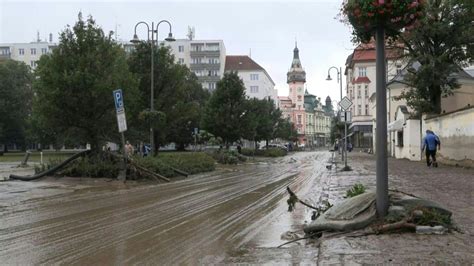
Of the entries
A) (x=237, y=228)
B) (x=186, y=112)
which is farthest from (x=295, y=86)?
(x=237, y=228)

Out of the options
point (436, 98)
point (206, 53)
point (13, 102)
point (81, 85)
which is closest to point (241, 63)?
point (206, 53)

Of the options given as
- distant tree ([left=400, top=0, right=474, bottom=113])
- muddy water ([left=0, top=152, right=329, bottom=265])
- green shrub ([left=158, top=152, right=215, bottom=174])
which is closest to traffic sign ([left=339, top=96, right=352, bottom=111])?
distant tree ([left=400, top=0, right=474, bottom=113])

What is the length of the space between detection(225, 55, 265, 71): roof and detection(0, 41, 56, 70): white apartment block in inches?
1904

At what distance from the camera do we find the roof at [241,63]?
5669 inches

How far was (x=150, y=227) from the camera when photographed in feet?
32.0

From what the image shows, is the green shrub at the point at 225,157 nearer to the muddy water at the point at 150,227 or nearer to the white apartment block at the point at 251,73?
the muddy water at the point at 150,227

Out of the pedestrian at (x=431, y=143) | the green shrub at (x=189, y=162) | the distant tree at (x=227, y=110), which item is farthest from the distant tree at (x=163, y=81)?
the pedestrian at (x=431, y=143)

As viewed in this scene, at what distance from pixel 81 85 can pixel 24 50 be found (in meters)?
131

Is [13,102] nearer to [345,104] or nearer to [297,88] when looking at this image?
[345,104]

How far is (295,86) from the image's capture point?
577ft

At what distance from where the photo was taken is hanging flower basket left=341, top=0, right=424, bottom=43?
25.8 feet

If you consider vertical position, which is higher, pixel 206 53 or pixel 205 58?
pixel 206 53

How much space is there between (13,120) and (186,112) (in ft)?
167

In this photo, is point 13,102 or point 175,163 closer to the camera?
point 175,163
